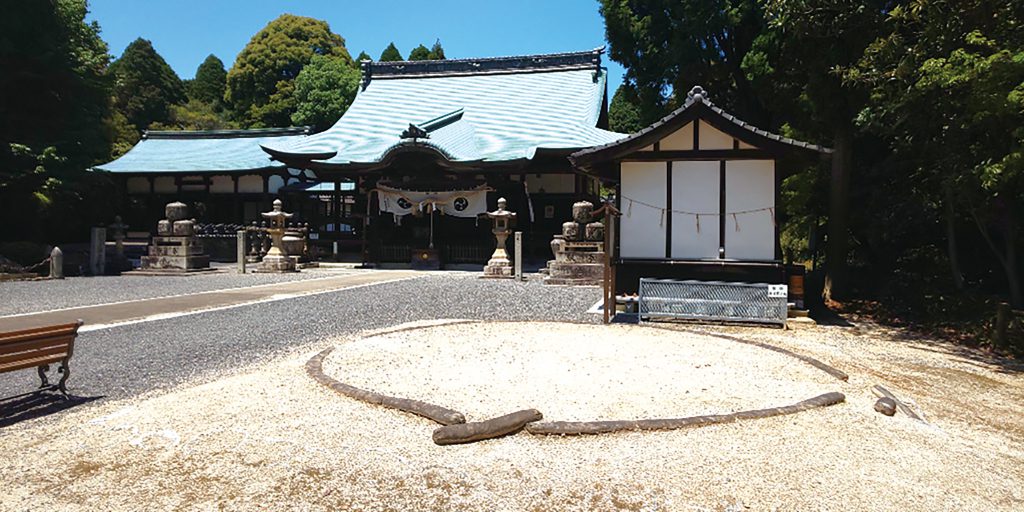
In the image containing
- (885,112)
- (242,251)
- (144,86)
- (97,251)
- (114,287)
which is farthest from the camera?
(144,86)

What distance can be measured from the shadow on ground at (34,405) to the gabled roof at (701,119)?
8.33 metres

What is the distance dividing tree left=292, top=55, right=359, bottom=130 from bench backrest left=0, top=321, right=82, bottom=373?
113ft

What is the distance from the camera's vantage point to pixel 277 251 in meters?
19.7

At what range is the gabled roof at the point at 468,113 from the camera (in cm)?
2181

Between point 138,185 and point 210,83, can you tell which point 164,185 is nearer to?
point 138,185

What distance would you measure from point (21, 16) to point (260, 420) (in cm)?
2285

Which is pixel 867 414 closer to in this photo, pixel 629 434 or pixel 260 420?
pixel 629 434

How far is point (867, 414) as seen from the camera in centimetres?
480

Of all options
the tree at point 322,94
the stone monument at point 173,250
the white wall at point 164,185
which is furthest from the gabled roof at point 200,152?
the stone monument at point 173,250

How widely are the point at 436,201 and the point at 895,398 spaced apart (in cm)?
1691

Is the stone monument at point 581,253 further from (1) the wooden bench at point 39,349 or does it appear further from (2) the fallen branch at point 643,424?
(1) the wooden bench at point 39,349

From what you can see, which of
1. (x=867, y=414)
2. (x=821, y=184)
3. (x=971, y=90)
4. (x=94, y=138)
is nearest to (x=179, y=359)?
(x=867, y=414)

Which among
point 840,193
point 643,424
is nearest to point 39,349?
point 643,424

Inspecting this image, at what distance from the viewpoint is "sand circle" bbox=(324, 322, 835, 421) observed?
491 cm
